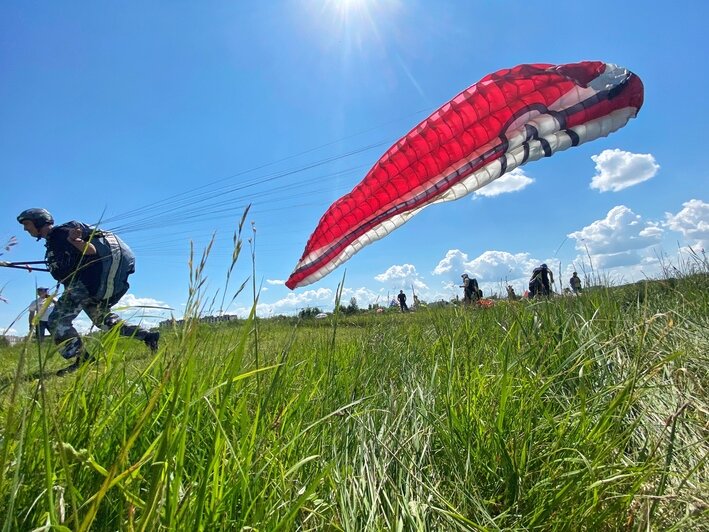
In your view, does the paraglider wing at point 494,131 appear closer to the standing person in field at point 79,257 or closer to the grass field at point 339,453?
the standing person in field at point 79,257

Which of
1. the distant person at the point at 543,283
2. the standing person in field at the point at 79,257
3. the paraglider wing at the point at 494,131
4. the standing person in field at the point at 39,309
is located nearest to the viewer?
the standing person in field at the point at 39,309

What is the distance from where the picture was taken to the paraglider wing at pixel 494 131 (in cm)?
757

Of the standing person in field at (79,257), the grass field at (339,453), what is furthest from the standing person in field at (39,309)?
the standing person in field at (79,257)

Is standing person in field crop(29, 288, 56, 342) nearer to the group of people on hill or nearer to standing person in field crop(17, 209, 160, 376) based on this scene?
the group of people on hill

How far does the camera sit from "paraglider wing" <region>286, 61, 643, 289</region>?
757 centimetres

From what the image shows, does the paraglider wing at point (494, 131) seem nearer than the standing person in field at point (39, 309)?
No

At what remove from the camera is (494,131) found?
803 centimetres

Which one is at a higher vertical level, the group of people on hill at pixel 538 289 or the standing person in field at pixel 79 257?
the standing person in field at pixel 79 257

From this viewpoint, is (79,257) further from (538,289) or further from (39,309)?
(538,289)

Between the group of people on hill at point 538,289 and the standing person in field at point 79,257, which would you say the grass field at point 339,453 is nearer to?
the group of people on hill at point 538,289

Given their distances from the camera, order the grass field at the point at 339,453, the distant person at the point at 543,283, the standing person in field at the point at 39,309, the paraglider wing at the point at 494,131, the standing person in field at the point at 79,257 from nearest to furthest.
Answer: the standing person in field at the point at 39,309 < the grass field at the point at 339,453 < the distant person at the point at 543,283 < the standing person in field at the point at 79,257 < the paraglider wing at the point at 494,131

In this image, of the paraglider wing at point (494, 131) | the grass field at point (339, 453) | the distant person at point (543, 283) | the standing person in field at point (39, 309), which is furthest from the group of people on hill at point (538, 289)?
the paraglider wing at point (494, 131)

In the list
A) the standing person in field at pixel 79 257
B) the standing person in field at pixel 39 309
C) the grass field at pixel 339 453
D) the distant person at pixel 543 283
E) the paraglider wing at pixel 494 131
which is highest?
the paraglider wing at pixel 494 131

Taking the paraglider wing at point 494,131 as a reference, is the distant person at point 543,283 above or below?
below
